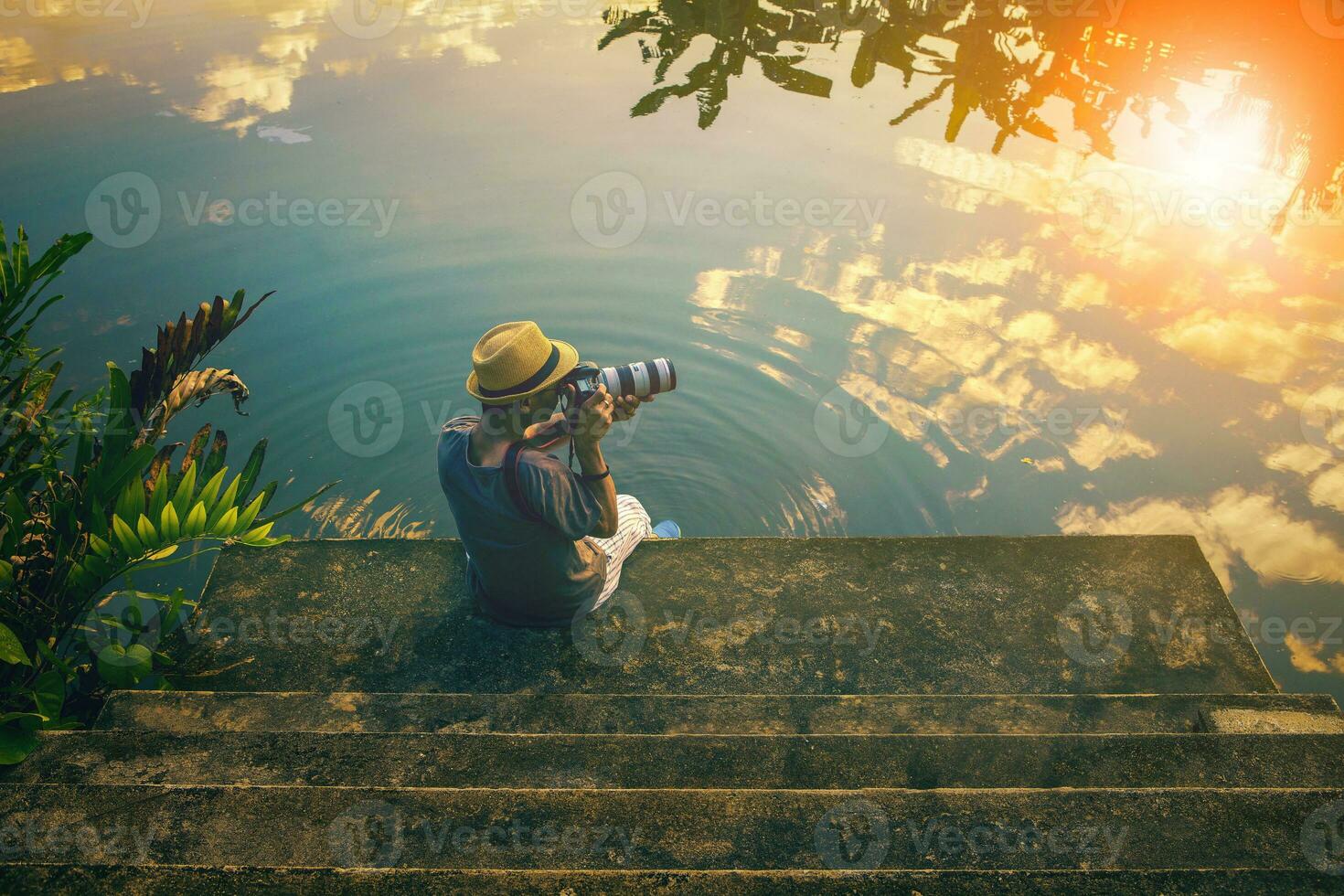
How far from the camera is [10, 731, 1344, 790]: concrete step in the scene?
2.25 metres

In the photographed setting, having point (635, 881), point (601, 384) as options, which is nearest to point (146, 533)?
point (601, 384)

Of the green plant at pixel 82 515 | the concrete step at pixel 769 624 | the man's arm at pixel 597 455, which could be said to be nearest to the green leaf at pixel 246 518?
the green plant at pixel 82 515

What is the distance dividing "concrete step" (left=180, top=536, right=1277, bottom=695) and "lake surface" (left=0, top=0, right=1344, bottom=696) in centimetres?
103

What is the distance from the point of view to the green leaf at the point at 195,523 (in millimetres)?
2727

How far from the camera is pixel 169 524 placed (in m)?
2.68

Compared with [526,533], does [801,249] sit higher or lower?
lower

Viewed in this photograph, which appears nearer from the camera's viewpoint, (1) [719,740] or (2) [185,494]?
(1) [719,740]

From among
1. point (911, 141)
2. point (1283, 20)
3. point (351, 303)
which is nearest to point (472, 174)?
point (351, 303)

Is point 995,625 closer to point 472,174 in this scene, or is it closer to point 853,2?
point 472,174

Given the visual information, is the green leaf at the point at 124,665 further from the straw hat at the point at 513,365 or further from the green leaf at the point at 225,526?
the straw hat at the point at 513,365

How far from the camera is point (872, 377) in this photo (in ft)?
16.6

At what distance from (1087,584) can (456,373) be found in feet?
11.6

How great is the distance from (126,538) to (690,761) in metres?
1.78

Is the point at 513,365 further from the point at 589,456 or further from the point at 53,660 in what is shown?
the point at 53,660
